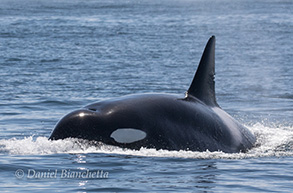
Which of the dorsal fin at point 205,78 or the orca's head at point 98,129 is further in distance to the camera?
the dorsal fin at point 205,78

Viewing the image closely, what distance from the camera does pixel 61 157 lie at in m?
10.2

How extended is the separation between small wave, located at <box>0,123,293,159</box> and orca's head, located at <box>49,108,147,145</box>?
0.12 metres

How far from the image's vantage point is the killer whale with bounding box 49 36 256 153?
9.93m

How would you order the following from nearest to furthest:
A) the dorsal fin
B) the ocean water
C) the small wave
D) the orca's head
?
the ocean water
the orca's head
the small wave
the dorsal fin

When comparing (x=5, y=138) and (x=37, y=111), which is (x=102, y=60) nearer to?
(x=37, y=111)

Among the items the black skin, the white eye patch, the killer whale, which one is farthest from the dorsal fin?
the white eye patch

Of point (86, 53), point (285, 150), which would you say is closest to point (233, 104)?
point (285, 150)

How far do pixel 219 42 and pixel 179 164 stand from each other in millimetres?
37807

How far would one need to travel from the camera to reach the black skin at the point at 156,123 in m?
9.93

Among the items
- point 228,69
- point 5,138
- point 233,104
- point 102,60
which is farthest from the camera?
point 102,60

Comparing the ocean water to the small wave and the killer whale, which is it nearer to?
the small wave

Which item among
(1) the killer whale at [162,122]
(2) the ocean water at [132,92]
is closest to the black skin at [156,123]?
(1) the killer whale at [162,122]

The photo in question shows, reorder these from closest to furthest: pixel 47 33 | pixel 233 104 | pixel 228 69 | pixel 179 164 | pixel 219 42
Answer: pixel 179 164 → pixel 233 104 → pixel 228 69 → pixel 219 42 → pixel 47 33

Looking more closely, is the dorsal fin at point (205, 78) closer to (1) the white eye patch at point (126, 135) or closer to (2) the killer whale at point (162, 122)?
(2) the killer whale at point (162, 122)
